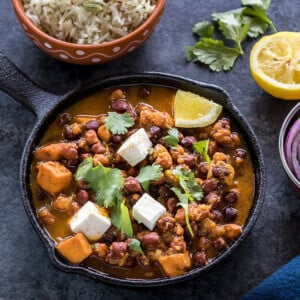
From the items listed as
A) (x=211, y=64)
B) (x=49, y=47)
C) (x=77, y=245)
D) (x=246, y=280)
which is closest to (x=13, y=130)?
(x=49, y=47)

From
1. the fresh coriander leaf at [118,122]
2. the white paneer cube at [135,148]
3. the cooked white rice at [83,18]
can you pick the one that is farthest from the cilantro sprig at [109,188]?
the cooked white rice at [83,18]

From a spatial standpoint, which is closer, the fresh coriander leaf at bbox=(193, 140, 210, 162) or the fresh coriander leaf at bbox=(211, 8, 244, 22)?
the fresh coriander leaf at bbox=(193, 140, 210, 162)

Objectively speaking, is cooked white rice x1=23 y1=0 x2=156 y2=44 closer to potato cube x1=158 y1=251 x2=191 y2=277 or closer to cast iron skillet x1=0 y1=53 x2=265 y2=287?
cast iron skillet x1=0 y1=53 x2=265 y2=287

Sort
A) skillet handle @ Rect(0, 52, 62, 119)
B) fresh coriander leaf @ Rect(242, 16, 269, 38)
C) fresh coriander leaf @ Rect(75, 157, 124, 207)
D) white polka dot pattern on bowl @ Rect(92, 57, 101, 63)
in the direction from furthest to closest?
fresh coriander leaf @ Rect(242, 16, 269, 38), white polka dot pattern on bowl @ Rect(92, 57, 101, 63), skillet handle @ Rect(0, 52, 62, 119), fresh coriander leaf @ Rect(75, 157, 124, 207)

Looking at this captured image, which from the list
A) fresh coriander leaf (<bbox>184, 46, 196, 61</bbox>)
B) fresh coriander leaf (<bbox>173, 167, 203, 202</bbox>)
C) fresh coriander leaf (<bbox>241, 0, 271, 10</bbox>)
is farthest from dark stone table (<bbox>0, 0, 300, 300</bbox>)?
fresh coriander leaf (<bbox>173, 167, 203, 202</bbox>)

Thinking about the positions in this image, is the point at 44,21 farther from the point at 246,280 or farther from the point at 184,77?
the point at 246,280

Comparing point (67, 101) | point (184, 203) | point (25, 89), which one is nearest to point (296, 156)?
point (184, 203)
